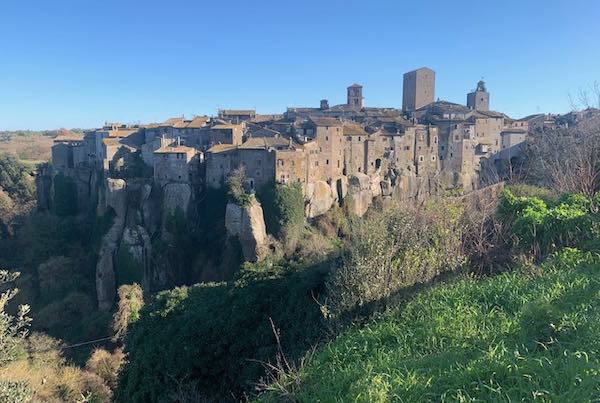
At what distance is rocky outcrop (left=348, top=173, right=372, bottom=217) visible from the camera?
36406mm

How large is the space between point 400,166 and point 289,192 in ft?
53.6

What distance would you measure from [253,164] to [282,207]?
398cm

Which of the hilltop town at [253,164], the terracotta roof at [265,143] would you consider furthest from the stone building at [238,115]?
the terracotta roof at [265,143]

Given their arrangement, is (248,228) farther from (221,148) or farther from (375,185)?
Answer: (375,185)

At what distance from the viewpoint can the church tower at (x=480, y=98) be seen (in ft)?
207

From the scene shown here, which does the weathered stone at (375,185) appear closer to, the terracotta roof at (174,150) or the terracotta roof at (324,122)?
the terracotta roof at (324,122)

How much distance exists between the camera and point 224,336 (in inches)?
530

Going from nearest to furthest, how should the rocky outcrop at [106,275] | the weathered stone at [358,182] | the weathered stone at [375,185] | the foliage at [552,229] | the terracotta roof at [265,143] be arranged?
the foliage at [552,229]
the rocky outcrop at [106,275]
the terracotta roof at [265,143]
the weathered stone at [358,182]
the weathered stone at [375,185]

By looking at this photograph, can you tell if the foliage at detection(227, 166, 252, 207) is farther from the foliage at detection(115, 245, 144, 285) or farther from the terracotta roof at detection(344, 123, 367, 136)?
the terracotta roof at detection(344, 123, 367, 136)

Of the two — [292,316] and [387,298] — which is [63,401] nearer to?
[292,316]

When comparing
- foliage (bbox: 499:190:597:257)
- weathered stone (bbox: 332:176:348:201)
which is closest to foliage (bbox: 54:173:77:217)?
weathered stone (bbox: 332:176:348:201)

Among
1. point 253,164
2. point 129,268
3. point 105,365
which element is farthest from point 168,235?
point 105,365

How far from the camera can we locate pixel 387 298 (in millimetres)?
8281

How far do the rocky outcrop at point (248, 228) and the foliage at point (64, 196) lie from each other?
18626mm
